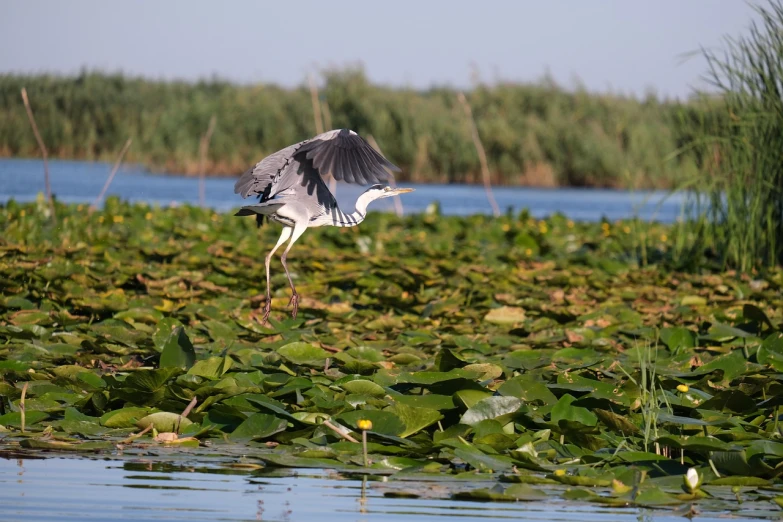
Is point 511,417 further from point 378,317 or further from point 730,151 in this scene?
point 730,151

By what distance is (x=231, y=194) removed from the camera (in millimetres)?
21359

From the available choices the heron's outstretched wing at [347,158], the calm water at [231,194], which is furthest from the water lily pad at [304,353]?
the calm water at [231,194]

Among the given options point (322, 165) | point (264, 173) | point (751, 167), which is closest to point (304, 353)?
point (322, 165)

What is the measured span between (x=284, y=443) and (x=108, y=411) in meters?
0.68

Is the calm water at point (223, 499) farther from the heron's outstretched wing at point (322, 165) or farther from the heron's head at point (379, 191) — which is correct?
the heron's head at point (379, 191)

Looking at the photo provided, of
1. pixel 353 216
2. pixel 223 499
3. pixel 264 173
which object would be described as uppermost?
pixel 264 173

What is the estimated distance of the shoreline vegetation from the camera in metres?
24.8

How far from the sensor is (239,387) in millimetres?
3770

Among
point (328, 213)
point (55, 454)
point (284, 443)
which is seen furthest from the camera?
point (328, 213)

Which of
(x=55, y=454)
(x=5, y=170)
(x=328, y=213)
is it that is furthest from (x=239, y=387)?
(x=5, y=170)

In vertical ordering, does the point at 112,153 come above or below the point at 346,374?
above

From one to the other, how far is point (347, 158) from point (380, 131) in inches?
800

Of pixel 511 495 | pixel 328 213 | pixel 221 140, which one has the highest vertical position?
pixel 221 140

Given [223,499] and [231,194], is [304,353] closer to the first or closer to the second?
[223,499]
